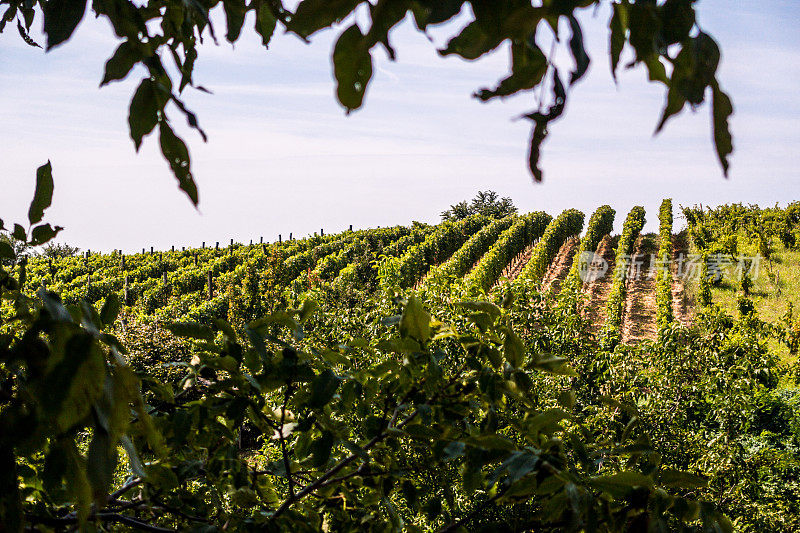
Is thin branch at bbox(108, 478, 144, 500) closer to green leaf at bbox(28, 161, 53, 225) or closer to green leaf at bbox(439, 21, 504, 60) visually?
green leaf at bbox(28, 161, 53, 225)

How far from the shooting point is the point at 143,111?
2.72ft

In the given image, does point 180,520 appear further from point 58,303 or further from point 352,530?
point 58,303

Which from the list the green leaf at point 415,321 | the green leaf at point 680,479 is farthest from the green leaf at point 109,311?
the green leaf at point 680,479

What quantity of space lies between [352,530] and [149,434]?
91 centimetres

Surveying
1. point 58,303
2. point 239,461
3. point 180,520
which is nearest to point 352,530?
point 239,461

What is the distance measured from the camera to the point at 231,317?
2080 centimetres

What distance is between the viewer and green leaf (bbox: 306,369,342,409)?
130cm

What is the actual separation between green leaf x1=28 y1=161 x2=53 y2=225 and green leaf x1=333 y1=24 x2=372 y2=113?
2.62ft

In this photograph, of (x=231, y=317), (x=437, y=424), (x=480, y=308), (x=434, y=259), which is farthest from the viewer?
(x=434, y=259)

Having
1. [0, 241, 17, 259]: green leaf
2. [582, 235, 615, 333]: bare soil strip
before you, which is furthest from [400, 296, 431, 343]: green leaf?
[582, 235, 615, 333]: bare soil strip

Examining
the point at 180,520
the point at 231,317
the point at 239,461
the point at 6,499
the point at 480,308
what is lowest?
the point at 231,317

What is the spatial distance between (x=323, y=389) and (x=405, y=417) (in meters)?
0.60
